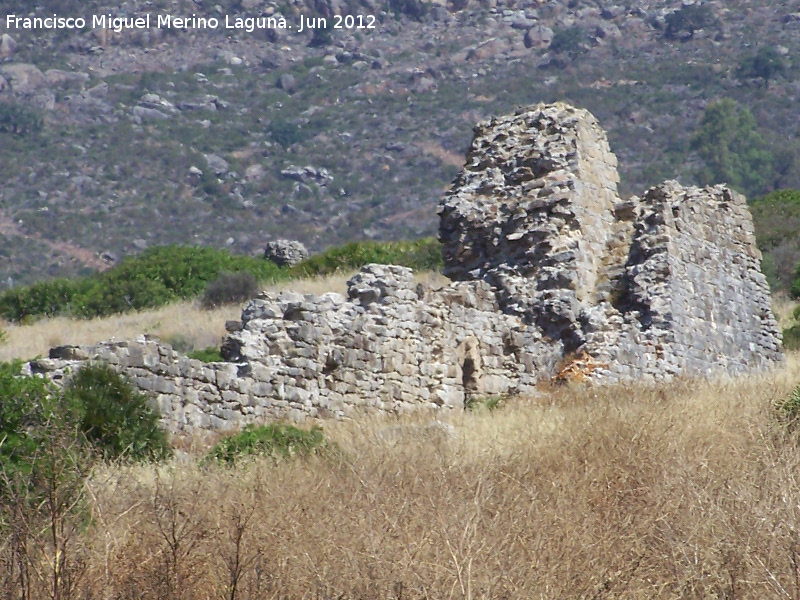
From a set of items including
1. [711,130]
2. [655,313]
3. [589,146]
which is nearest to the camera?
[655,313]

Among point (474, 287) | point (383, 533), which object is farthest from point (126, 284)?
point (383, 533)

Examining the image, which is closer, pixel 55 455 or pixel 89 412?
pixel 55 455

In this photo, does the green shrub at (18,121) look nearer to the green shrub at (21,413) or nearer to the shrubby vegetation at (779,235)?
the shrubby vegetation at (779,235)

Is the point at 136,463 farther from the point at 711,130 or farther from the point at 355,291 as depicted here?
the point at 711,130

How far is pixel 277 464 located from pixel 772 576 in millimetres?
4073

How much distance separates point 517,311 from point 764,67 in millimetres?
55231

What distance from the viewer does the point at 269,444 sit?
10352 millimetres

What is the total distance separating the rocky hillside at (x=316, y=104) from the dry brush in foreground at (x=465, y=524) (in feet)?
143

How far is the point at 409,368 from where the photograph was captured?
14117 mm

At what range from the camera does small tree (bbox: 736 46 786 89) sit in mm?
65688

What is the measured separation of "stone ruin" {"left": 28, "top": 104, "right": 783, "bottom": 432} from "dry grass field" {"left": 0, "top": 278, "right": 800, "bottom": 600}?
328 cm

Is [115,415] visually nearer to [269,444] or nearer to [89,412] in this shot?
[89,412]

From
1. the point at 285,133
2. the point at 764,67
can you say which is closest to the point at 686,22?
the point at 764,67

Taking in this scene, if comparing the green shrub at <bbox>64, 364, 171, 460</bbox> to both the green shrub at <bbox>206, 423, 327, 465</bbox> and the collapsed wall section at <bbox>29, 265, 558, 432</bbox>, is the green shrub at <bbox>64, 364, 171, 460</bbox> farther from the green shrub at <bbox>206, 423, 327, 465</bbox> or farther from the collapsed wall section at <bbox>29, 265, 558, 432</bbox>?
the green shrub at <bbox>206, 423, 327, 465</bbox>
